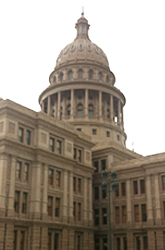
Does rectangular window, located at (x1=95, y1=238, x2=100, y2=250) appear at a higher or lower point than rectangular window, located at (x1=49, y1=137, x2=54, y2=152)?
lower

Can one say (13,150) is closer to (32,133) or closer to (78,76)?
(32,133)

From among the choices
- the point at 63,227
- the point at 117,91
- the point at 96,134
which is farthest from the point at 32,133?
the point at 117,91

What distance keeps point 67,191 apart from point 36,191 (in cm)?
664

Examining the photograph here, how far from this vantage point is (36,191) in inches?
1786

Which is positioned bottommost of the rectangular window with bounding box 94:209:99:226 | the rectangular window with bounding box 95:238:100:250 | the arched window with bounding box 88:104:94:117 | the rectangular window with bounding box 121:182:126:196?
the rectangular window with bounding box 95:238:100:250

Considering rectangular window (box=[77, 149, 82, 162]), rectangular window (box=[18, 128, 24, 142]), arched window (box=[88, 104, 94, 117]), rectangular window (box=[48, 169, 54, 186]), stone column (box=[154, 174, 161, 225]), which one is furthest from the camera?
arched window (box=[88, 104, 94, 117])

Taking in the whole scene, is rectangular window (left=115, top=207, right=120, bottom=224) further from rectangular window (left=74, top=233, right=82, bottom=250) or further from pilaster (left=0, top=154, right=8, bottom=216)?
pilaster (left=0, top=154, right=8, bottom=216)

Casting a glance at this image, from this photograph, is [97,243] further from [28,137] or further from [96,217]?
[28,137]

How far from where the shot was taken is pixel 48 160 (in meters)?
48.6

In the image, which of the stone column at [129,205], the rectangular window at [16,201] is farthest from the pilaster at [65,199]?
the stone column at [129,205]

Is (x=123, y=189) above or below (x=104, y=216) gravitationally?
above

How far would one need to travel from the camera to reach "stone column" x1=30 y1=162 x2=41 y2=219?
4456cm

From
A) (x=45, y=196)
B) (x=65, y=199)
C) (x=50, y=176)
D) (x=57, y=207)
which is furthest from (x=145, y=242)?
(x=50, y=176)

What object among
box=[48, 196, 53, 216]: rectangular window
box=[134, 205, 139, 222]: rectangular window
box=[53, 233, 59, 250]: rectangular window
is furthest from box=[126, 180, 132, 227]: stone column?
box=[48, 196, 53, 216]: rectangular window
